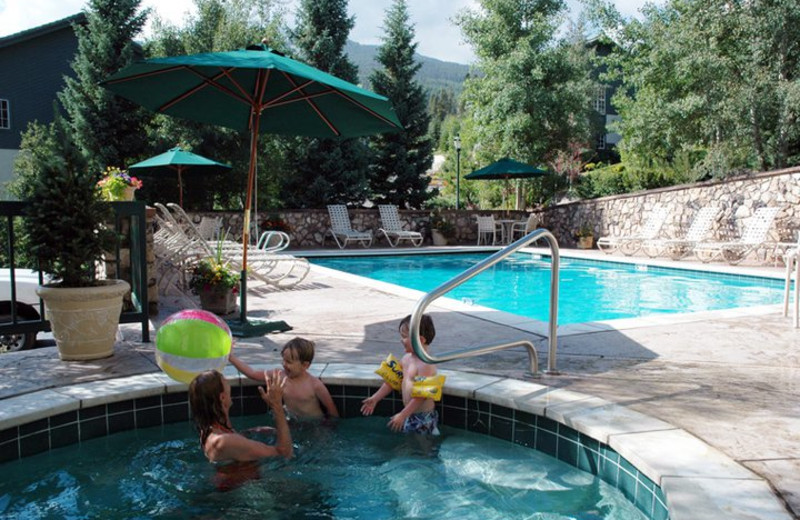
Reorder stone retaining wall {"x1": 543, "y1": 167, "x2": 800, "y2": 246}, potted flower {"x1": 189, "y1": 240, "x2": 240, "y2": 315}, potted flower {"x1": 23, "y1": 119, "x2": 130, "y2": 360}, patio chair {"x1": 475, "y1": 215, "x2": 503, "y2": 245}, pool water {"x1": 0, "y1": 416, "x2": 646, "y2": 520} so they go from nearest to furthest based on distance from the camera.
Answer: pool water {"x1": 0, "y1": 416, "x2": 646, "y2": 520} → potted flower {"x1": 23, "y1": 119, "x2": 130, "y2": 360} → potted flower {"x1": 189, "y1": 240, "x2": 240, "y2": 315} → stone retaining wall {"x1": 543, "y1": 167, "x2": 800, "y2": 246} → patio chair {"x1": 475, "y1": 215, "x2": 503, "y2": 245}

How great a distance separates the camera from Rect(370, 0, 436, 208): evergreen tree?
1939cm

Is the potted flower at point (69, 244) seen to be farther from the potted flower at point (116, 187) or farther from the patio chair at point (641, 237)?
the patio chair at point (641, 237)

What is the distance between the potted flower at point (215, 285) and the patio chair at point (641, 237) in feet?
32.4

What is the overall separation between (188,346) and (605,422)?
2.05 metres

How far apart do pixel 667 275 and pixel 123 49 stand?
1384 centimetres

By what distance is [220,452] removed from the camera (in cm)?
291

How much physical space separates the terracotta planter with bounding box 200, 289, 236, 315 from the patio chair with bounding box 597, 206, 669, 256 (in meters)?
9.87

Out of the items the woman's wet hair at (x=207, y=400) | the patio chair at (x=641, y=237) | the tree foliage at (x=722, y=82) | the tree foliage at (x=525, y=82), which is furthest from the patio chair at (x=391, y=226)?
the woman's wet hair at (x=207, y=400)

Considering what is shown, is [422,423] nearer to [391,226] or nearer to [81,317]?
[81,317]

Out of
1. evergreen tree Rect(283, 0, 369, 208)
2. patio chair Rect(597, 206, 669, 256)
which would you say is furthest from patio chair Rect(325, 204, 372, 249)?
patio chair Rect(597, 206, 669, 256)

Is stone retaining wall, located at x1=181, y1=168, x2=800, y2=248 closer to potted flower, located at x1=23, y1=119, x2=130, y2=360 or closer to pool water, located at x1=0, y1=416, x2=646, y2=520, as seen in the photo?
pool water, located at x1=0, y1=416, x2=646, y2=520

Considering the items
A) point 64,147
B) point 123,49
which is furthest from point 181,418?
point 123,49

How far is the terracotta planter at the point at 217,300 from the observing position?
642 cm

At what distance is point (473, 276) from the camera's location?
3572 mm
